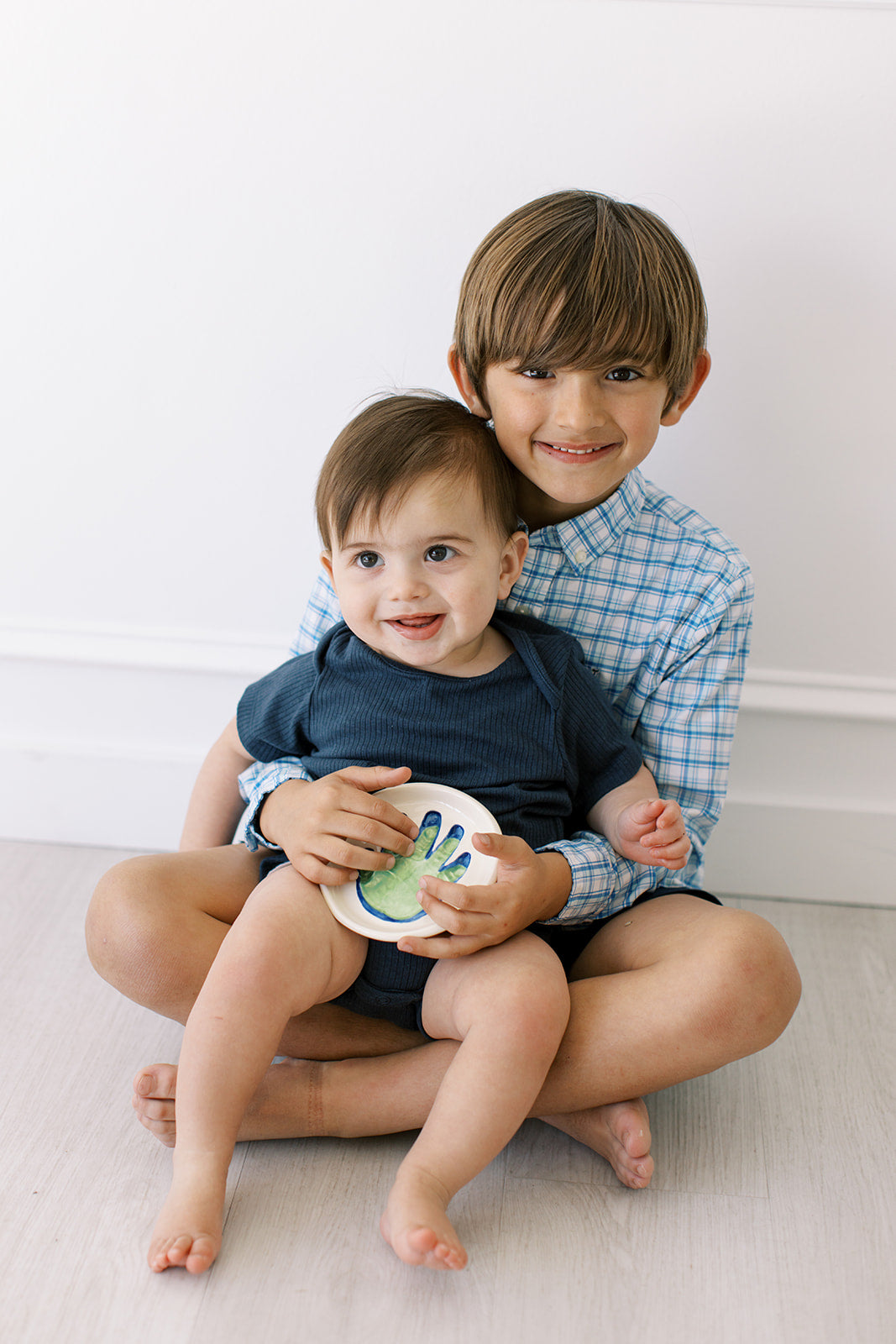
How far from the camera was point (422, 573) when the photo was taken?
2.81ft

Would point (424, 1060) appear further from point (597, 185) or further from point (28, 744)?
point (597, 185)

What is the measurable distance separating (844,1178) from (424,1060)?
0.34m

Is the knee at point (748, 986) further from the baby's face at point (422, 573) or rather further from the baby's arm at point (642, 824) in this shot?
the baby's face at point (422, 573)

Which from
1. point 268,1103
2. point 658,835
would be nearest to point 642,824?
point 658,835

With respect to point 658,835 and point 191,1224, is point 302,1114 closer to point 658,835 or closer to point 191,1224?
point 191,1224

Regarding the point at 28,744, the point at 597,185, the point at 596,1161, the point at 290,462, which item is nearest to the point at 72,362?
the point at 290,462

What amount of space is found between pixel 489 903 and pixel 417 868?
3.6 inches

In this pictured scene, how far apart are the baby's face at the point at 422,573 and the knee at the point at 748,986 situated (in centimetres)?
31

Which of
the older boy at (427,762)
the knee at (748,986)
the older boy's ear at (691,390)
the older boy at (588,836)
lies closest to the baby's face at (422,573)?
the older boy at (427,762)

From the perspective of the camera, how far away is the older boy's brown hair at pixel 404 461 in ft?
2.77

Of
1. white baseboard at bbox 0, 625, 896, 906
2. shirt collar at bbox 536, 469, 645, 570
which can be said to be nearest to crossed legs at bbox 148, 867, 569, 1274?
shirt collar at bbox 536, 469, 645, 570

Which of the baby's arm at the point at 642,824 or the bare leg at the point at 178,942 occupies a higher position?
the baby's arm at the point at 642,824

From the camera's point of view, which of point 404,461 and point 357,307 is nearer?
point 404,461

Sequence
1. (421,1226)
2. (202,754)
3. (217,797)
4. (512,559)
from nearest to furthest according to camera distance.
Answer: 1. (421,1226)
2. (512,559)
3. (217,797)
4. (202,754)
